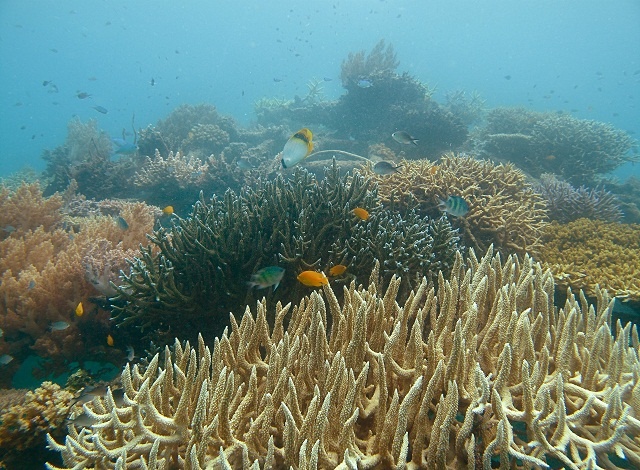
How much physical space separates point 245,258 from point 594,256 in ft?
18.5

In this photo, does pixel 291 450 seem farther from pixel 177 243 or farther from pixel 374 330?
pixel 177 243

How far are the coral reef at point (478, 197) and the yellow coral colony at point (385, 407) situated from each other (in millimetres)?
3717

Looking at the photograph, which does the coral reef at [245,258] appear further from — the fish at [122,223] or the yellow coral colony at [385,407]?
the fish at [122,223]

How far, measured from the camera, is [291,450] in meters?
1.63

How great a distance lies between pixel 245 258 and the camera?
3891 mm

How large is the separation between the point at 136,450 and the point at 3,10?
529 feet

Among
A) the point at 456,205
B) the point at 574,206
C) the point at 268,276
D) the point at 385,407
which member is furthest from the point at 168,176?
the point at 574,206

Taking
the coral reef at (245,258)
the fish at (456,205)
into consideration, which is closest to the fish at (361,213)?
the coral reef at (245,258)

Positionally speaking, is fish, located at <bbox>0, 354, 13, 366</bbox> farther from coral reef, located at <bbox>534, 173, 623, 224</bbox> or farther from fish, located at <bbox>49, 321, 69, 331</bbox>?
coral reef, located at <bbox>534, 173, 623, 224</bbox>

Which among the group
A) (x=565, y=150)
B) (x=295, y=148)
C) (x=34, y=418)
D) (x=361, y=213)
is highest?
(x=565, y=150)

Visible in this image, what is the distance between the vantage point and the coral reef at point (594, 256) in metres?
4.96

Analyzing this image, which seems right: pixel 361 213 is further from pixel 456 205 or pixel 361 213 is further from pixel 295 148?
pixel 456 205

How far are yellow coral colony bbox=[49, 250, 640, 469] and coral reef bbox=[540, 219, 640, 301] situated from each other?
10.3 feet

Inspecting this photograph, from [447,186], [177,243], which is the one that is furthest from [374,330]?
[447,186]
